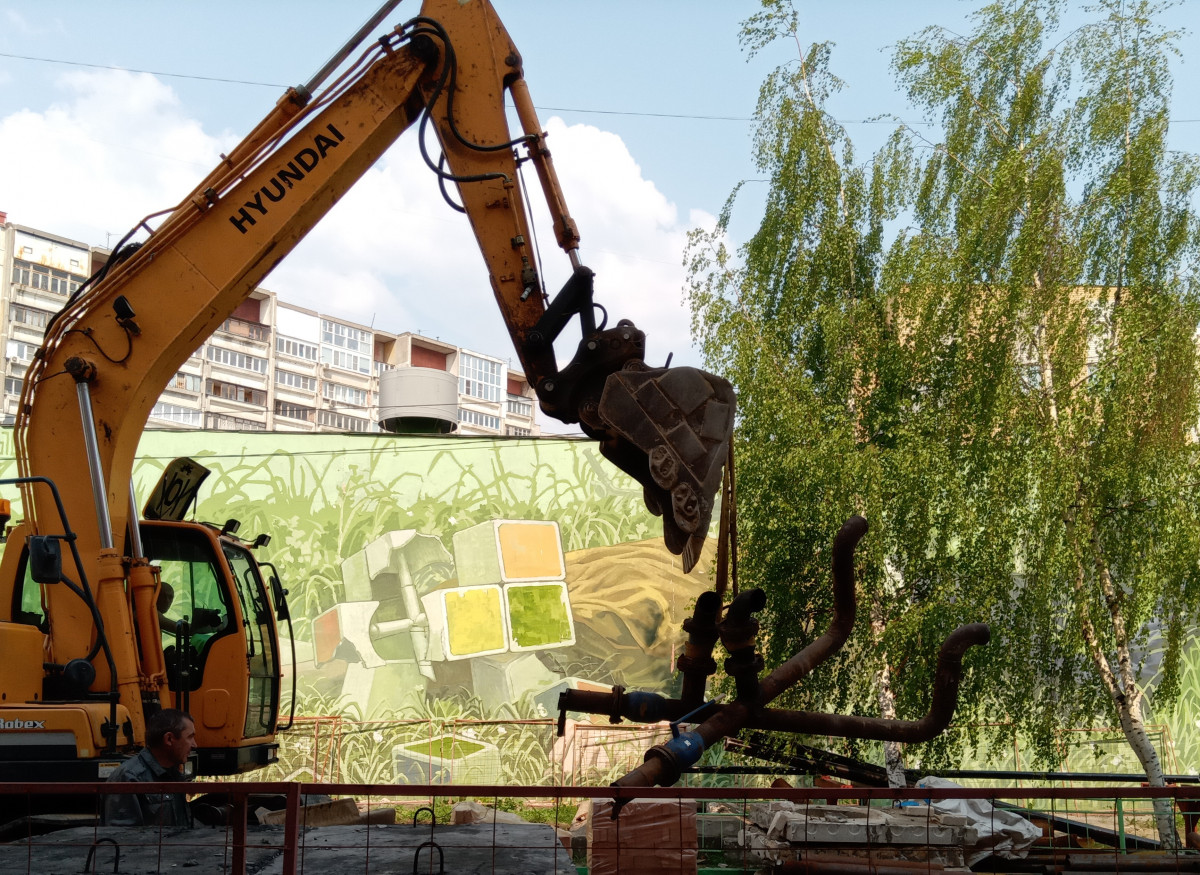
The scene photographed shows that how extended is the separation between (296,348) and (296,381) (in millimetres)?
2161

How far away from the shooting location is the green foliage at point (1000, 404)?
444 inches

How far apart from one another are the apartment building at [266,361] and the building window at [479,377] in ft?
0.25

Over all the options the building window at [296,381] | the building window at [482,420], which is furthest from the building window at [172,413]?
the building window at [482,420]

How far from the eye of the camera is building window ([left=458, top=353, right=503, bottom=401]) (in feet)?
257

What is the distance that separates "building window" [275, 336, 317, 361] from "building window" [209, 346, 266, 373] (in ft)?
6.41

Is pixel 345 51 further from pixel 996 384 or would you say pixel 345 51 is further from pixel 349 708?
pixel 349 708

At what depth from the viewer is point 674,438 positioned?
187 inches

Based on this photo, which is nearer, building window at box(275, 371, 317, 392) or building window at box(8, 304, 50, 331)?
building window at box(8, 304, 50, 331)

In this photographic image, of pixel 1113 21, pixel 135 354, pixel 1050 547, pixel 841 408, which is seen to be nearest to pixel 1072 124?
pixel 1113 21

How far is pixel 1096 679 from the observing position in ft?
38.4

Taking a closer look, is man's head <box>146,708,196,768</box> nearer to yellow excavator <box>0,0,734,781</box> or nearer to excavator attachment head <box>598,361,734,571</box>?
yellow excavator <box>0,0,734,781</box>

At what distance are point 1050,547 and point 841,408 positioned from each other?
277 cm

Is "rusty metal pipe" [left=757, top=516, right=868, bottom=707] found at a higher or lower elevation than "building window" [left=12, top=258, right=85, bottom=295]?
lower

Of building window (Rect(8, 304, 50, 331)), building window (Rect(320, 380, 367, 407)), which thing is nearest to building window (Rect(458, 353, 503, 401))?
building window (Rect(320, 380, 367, 407))
